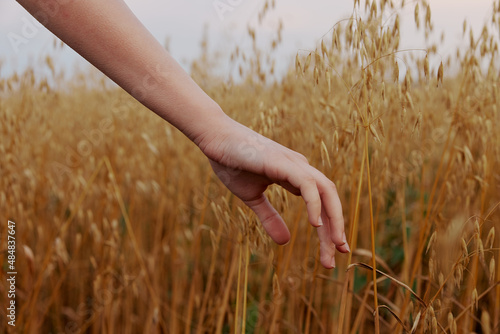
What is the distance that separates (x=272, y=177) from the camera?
60cm

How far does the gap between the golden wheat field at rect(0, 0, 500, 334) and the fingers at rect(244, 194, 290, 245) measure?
0.32 feet

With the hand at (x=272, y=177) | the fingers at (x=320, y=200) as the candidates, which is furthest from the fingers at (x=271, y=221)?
the fingers at (x=320, y=200)

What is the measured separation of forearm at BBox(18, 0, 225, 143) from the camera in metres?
0.66

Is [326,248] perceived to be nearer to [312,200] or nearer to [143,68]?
→ [312,200]

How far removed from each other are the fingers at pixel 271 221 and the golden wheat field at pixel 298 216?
10 cm

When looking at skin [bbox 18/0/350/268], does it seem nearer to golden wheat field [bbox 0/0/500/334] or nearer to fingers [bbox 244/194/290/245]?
fingers [bbox 244/194/290/245]

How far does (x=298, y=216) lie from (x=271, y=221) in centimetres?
25

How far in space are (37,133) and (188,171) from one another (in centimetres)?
73

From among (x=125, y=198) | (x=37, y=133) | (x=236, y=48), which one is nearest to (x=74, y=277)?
(x=125, y=198)

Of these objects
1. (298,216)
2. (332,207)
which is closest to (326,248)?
(332,207)

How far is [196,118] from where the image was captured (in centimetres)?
67

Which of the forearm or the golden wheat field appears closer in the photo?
the forearm

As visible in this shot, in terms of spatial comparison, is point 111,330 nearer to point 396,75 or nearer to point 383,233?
point 383,233

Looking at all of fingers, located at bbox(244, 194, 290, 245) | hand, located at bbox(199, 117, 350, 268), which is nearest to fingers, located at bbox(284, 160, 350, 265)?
hand, located at bbox(199, 117, 350, 268)
